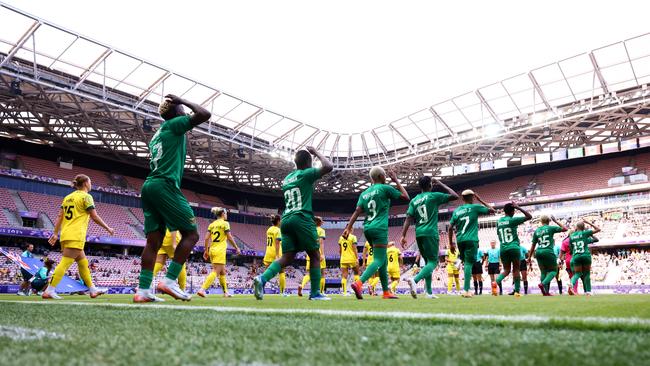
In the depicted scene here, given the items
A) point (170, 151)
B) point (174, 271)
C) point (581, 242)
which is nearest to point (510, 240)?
point (581, 242)

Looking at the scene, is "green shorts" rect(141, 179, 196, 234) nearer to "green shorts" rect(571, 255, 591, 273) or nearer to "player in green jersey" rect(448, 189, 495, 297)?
"player in green jersey" rect(448, 189, 495, 297)

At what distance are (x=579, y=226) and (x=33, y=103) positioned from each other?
2734 cm

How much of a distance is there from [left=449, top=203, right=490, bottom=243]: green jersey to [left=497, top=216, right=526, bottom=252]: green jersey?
98 cm

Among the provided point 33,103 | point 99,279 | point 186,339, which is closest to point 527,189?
point 99,279

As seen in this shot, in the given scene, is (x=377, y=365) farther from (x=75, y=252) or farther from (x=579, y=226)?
(x=579, y=226)

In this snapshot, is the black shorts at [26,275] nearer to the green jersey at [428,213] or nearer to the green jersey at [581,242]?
the green jersey at [428,213]

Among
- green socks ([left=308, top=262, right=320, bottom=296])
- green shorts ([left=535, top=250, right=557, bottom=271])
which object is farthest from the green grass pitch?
green shorts ([left=535, top=250, right=557, bottom=271])

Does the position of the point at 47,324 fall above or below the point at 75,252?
below

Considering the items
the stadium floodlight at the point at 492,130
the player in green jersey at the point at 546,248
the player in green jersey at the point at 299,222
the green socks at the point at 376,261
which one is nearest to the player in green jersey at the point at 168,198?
the player in green jersey at the point at 299,222

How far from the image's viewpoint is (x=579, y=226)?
10219 mm

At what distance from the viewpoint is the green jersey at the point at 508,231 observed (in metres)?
9.40

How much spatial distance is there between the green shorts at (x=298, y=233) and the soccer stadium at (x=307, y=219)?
0.03 m

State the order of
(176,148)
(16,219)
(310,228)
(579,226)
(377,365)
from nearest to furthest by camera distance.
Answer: (377,365) < (176,148) < (310,228) < (579,226) < (16,219)

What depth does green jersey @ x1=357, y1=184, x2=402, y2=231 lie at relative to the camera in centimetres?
688
